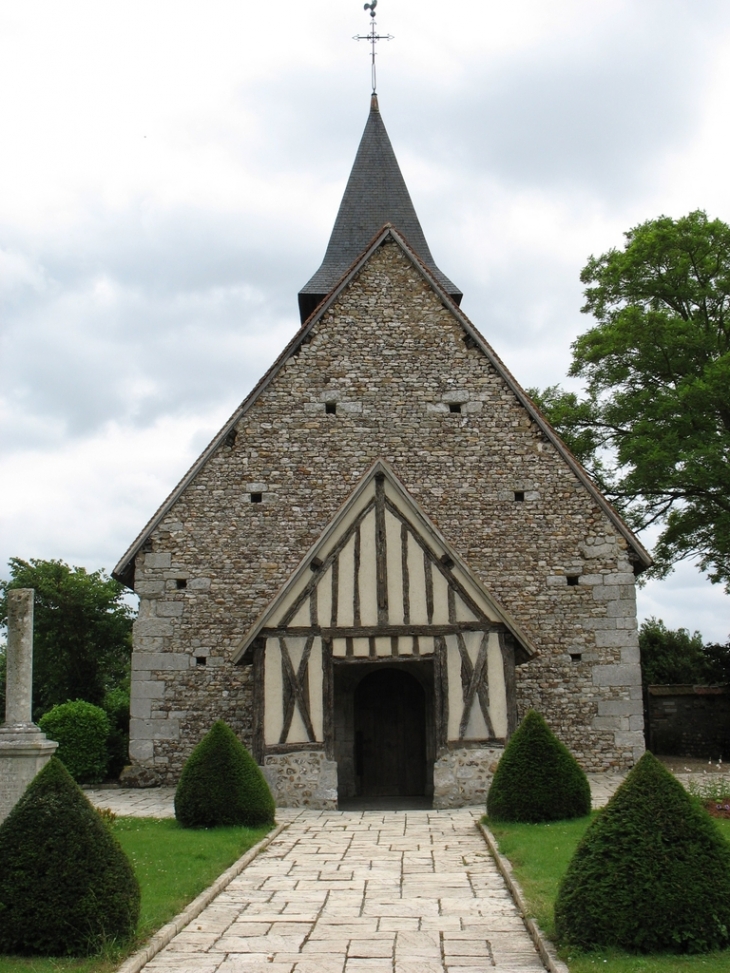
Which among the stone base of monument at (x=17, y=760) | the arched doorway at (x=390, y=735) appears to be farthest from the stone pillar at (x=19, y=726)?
the arched doorway at (x=390, y=735)

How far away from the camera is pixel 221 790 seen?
339 inches

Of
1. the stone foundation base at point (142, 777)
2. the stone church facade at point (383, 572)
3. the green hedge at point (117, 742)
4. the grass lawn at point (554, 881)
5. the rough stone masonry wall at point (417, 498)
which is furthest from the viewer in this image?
the green hedge at point (117, 742)

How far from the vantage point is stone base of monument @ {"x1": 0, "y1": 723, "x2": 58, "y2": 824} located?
7.24 metres

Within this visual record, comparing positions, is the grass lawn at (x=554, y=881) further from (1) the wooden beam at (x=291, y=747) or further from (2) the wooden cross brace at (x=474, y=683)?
(1) the wooden beam at (x=291, y=747)

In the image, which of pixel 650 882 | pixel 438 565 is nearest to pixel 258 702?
pixel 438 565

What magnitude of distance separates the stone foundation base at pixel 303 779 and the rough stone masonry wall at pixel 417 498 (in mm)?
1929

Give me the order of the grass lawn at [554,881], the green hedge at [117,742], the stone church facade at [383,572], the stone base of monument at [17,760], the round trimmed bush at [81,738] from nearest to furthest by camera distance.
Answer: the grass lawn at [554,881], the stone base of monument at [17,760], the stone church facade at [383,572], the round trimmed bush at [81,738], the green hedge at [117,742]

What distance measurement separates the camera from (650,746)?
1723 centimetres

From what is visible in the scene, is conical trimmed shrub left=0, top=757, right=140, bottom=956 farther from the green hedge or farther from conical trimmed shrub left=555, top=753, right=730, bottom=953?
the green hedge

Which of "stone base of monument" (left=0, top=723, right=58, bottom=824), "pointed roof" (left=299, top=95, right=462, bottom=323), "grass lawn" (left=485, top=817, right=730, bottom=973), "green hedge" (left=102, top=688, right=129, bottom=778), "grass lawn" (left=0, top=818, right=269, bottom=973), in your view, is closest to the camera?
"grass lawn" (left=485, top=817, right=730, bottom=973)

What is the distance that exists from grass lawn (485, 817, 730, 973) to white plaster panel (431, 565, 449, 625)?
2540 mm

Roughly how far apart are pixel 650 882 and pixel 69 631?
52.9 feet

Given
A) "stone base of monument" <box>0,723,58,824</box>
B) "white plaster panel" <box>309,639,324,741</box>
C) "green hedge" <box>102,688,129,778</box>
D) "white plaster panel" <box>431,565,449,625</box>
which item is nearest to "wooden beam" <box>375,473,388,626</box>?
"white plaster panel" <box>431,565,449,625</box>

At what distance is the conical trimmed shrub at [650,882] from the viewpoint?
443 centimetres
